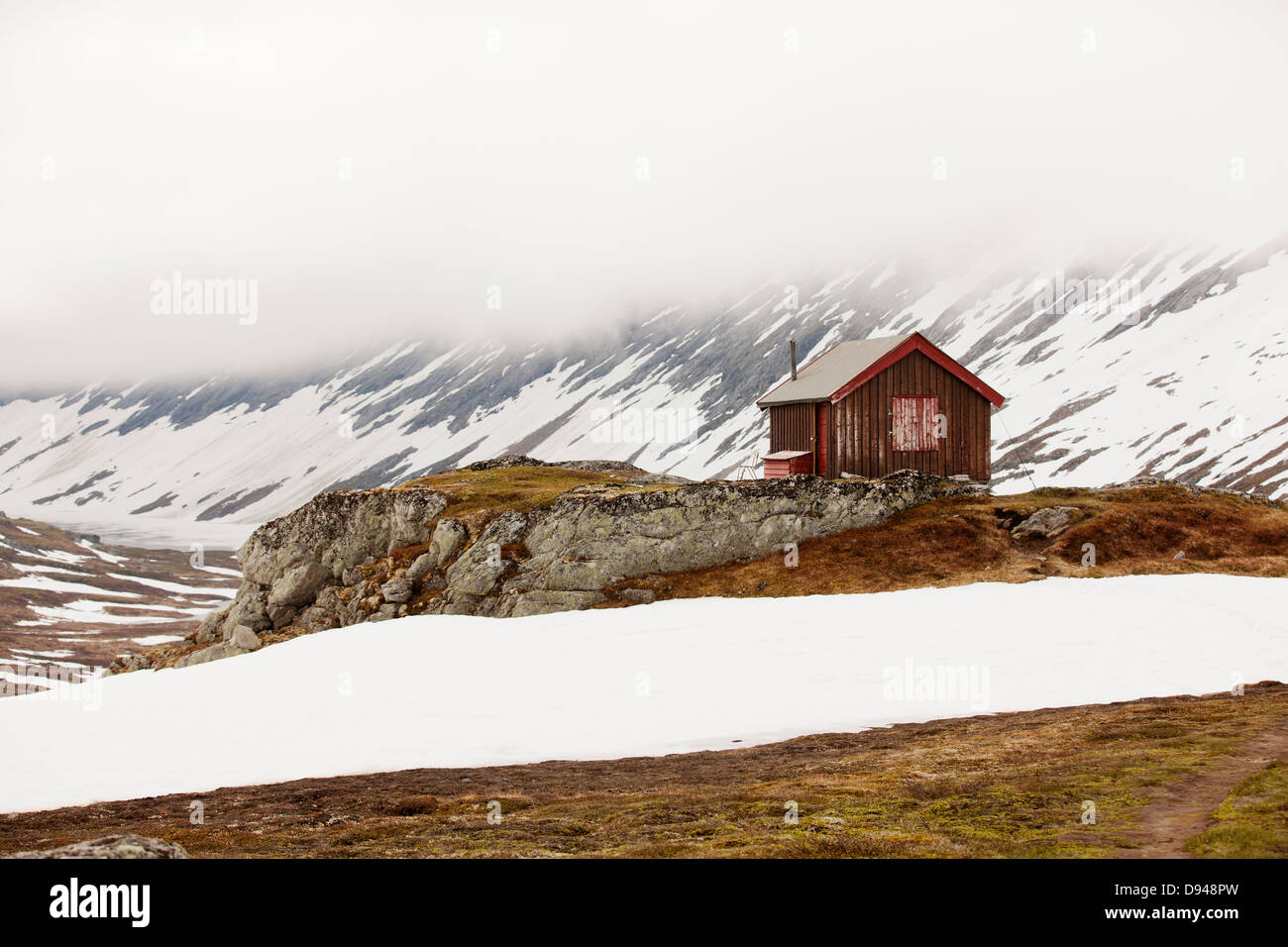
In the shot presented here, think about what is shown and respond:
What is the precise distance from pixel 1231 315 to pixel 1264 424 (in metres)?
50.4

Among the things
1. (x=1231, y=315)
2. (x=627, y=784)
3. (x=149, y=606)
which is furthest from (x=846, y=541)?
(x=149, y=606)

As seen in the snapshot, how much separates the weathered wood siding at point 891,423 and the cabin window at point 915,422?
0.26 m

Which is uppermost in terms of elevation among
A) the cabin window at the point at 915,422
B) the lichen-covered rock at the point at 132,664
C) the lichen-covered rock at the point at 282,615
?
the cabin window at the point at 915,422

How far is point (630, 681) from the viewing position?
2642cm

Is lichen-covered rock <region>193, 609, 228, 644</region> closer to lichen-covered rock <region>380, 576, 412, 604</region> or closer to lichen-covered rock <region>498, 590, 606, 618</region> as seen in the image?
lichen-covered rock <region>380, 576, 412, 604</region>

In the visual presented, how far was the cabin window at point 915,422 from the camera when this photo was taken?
151ft

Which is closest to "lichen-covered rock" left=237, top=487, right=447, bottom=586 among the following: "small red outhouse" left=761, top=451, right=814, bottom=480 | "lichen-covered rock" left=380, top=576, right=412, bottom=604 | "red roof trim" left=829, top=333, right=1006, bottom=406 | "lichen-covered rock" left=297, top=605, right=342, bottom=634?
"lichen-covered rock" left=297, top=605, right=342, bottom=634

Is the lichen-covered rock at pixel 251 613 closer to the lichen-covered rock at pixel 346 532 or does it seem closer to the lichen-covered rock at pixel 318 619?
the lichen-covered rock at pixel 346 532

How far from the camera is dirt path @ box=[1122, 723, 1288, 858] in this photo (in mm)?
8906

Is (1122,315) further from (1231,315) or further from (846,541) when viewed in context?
(846,541)

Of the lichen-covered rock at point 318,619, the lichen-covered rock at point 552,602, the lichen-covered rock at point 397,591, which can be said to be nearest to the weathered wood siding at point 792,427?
the lichen-covered rock at point 552,602

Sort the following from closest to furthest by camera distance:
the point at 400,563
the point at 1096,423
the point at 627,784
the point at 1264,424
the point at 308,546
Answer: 1. the point at 627,784
2. the point at 400,563
3. the point at 308,546
4. the point at 1264,424
5. the point at 1096,423

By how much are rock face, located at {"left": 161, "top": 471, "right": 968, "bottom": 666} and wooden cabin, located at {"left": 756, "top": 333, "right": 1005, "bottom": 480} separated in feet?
13.4
